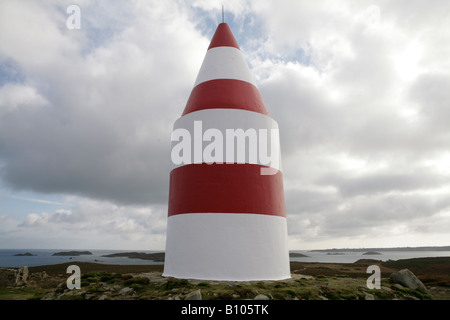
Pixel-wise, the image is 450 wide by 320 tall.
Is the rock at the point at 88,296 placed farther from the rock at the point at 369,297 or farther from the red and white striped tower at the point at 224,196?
the rock at the point at 369,297

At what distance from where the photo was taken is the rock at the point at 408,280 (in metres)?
10.6

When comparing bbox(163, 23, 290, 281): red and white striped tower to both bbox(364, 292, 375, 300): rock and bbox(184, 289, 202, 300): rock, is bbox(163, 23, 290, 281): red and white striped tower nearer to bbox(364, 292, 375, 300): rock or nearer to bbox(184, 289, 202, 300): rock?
bbox(184, 289, 202, 300): rock

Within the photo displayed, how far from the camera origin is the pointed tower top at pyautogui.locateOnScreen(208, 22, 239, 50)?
13.0m

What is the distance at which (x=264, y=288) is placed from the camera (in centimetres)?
825

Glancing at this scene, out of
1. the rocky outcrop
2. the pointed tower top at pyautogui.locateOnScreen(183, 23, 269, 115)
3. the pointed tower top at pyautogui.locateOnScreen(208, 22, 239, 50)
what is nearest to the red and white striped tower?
the pointed tower top at pyautogui.locateOnScreen(183, 23, 269, 115)

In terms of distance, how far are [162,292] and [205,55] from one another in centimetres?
994

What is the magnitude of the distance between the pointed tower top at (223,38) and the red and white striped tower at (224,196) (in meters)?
1.61

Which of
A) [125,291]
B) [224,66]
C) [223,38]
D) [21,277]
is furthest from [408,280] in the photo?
[21,277]

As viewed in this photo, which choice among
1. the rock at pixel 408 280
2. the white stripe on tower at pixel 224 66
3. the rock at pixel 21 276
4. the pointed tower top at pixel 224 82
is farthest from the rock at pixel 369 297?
the rock at pixel 21 276

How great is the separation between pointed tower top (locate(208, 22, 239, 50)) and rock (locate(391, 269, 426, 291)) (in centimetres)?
1154

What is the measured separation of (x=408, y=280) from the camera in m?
10.8

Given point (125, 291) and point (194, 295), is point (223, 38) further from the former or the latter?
point (125, 291)
